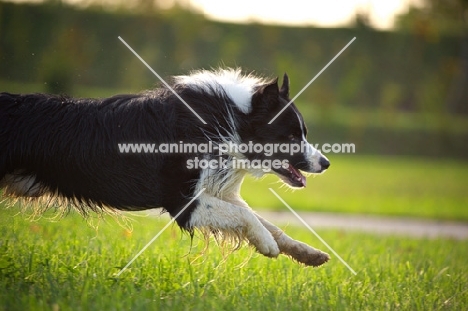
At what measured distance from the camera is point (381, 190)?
1830cm

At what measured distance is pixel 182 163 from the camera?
5211mm

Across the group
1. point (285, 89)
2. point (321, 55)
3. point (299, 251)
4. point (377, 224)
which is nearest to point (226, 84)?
point (285, 89)

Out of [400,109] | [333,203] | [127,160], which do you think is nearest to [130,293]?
[127,160]

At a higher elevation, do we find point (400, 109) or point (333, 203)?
point (400, 109)

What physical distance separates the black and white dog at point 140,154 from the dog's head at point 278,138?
0.01 m

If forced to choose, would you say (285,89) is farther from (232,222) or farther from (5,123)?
(5,123)

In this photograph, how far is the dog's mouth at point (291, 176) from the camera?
582 centimetres

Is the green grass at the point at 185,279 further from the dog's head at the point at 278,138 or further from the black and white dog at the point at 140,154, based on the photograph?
the dog's head at the point at 278,138

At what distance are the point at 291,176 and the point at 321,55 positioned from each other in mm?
24028

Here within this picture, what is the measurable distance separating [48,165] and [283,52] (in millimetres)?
24496

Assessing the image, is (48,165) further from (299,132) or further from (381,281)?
(381,281)

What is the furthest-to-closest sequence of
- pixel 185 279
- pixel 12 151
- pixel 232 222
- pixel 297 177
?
pixel 297 177 < pixel 232 222 < pixel 185 279 < pixel 12 151

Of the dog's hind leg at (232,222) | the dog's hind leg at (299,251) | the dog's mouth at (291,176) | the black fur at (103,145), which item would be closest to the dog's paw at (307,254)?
the dog's hind leg at (299,251)

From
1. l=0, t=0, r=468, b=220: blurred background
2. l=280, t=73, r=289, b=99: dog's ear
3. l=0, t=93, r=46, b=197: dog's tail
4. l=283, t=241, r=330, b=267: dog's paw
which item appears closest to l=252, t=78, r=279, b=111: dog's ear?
l=280, t=73, r=289, b=99: dog's ear
